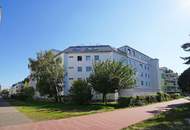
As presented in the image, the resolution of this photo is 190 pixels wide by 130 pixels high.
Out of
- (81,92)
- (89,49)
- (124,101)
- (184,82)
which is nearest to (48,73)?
(89,49)

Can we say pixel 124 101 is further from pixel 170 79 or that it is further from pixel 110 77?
pixel 170 79

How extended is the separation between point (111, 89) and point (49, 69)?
60.3 ft

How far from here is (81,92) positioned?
3819cm

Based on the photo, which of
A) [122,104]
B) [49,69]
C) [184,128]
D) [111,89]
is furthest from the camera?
[49,69]

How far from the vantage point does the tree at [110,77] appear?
37000mm

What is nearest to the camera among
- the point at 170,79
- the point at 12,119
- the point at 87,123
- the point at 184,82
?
the point at 87,123

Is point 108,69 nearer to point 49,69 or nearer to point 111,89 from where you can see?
point 111,89

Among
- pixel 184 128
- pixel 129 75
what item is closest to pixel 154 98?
pixel 129 75

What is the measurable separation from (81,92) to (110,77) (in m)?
4.81

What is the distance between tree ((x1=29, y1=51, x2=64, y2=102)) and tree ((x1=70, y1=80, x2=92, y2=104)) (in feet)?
Result: 45.1

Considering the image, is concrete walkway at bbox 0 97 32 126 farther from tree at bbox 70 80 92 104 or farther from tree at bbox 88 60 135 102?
tree at bbox 88 60 135 102

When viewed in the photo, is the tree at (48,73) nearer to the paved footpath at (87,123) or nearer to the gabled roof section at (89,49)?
the gabled roof section at (89,49)

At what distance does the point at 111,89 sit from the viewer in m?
37.4

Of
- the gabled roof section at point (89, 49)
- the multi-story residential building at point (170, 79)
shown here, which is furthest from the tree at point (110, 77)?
the multi-story residential building at point (170, 79)
